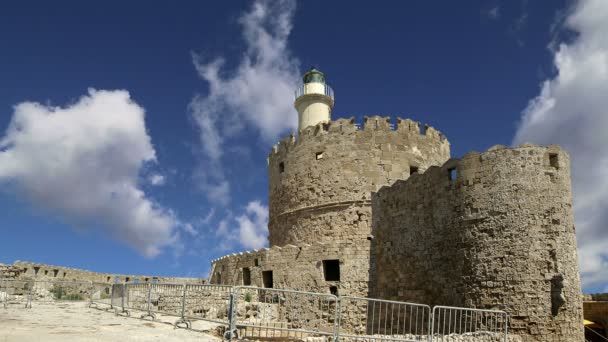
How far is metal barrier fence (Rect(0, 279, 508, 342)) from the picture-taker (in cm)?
1066

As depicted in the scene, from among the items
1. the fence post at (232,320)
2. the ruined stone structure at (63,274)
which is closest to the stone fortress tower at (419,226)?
the fence post at (232,320)

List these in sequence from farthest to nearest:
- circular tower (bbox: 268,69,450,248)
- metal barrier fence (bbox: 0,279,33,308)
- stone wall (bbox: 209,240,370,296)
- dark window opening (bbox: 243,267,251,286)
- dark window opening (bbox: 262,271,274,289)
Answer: dark window opening (bbox: 243,267,251,286), dark window opening (bbox: 262,271,274,289), circular tower (bbox: 268,69,450,248), stone wall (bbox: 209,240,370,296), metal barrier fence (bbox: 0,279,33,308)

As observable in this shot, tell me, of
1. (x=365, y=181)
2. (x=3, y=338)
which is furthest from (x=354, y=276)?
(x=3, y=338)

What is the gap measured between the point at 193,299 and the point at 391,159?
29.5 feet

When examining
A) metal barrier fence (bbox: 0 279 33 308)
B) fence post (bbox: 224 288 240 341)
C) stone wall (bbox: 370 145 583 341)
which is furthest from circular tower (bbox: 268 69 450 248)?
metal barrier fence (bbox: 0 279 33 308)

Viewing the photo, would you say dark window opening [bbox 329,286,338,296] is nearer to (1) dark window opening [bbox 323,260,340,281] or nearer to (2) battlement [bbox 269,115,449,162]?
(1) dark window opening [bbox 323,260,340,281]

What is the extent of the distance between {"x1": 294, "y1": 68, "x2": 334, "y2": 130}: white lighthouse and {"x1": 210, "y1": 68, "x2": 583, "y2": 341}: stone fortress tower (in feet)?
11.2

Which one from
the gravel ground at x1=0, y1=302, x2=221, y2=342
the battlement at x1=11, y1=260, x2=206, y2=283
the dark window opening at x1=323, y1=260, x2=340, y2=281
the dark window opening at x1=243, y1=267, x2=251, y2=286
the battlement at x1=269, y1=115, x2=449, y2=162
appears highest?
the battlement at x1=269, y1=115, x2=449, y2=162

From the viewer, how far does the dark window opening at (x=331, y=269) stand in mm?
17141

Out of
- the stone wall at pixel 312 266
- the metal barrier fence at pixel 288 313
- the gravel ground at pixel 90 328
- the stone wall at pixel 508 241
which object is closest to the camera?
the gravel ground at pixel 90 328

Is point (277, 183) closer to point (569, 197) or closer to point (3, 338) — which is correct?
point (569, 197)

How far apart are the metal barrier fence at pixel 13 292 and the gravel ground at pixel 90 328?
2.77m

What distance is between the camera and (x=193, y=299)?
13.8 m

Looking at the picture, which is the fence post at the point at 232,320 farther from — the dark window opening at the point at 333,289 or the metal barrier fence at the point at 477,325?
the dark window opening at the point at 333,289
